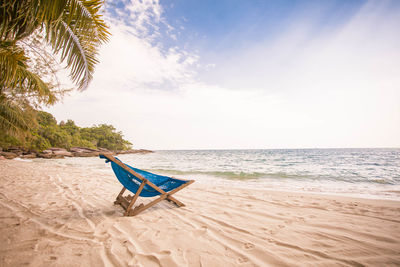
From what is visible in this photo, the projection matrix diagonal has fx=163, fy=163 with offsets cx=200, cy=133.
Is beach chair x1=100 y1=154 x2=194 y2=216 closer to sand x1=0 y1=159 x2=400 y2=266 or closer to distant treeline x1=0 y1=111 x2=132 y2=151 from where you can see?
sand x1=0 y1=159 x2=400 y2=266

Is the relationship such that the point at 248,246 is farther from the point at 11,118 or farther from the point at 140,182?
the point at 11,118

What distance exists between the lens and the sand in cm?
162

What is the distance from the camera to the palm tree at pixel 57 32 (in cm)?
198

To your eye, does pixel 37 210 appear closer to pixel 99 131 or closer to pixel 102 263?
pixel 102 263

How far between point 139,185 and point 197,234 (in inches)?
54.6

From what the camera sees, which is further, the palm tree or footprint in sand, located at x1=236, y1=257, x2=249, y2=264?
the palm tree

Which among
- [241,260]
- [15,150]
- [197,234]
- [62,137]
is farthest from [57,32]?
[62,137]

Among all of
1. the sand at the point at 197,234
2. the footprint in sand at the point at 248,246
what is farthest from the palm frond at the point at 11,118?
the footprint in sand at the point at 248,246

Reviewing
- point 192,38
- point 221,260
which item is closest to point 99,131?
point 192,38

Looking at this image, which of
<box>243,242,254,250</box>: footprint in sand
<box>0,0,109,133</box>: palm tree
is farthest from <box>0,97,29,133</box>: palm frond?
<box>243,242,254,250</box>: footprint in sand

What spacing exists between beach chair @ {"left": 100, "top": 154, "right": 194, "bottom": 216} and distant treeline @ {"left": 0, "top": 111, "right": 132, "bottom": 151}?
11652mm

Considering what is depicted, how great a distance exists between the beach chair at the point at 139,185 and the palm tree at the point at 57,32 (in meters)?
1.97

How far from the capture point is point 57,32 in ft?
9.90

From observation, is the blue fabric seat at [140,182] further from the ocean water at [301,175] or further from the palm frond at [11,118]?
the palm frond at [11,118]
